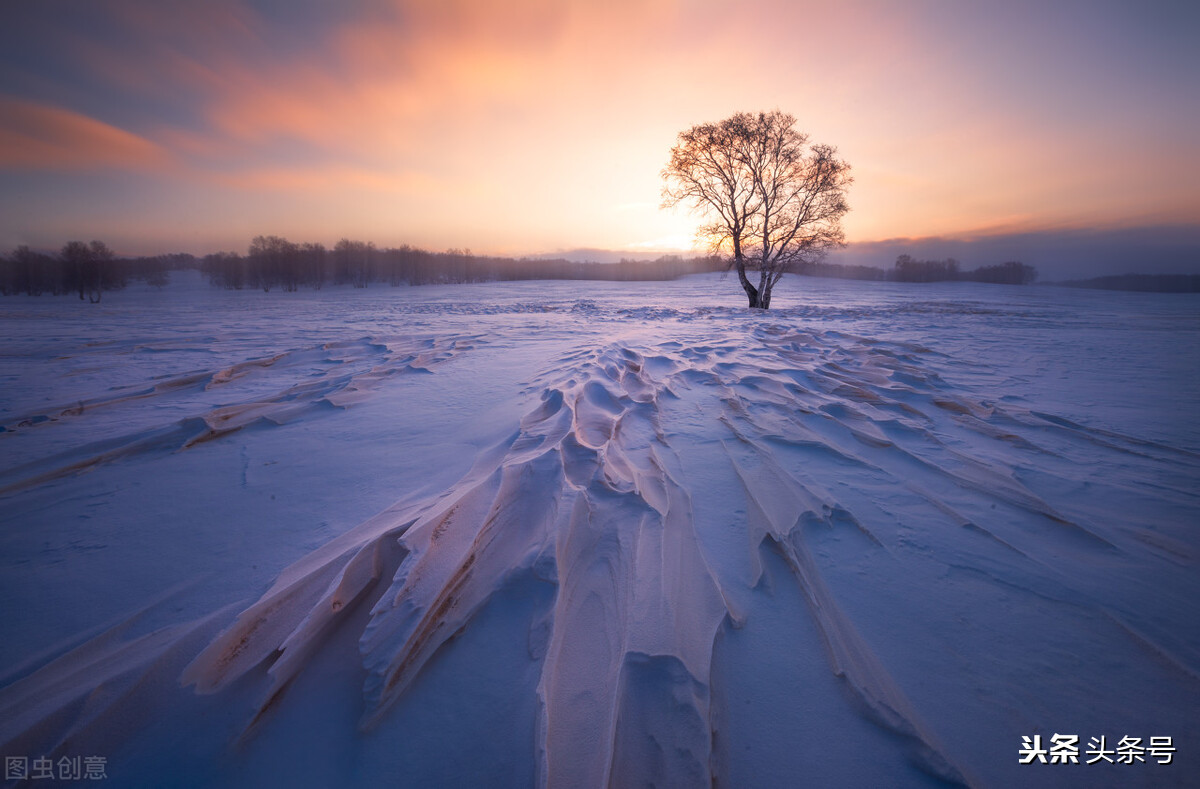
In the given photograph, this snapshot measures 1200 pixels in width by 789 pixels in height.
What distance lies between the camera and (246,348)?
596cm

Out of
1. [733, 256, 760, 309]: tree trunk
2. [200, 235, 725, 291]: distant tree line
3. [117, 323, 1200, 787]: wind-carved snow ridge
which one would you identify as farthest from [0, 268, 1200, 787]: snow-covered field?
[200, 235, 725, 291]: distant tree line

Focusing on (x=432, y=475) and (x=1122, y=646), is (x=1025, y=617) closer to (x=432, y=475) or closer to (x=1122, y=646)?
(x=1122, y=646)

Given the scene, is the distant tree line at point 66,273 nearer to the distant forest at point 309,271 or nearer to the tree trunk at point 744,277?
the distant forest at point 309,271

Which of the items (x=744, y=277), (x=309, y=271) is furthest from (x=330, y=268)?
(x=744, y=277)

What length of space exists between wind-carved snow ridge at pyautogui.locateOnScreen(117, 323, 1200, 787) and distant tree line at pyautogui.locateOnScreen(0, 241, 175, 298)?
43549 millimetres

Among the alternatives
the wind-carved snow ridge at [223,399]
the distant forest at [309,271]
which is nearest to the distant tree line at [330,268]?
the distant forest at [309,271]

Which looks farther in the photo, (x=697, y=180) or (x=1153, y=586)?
(x=697, y=180)

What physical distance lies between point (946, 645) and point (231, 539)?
277 cm

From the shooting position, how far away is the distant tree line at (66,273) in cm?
2845

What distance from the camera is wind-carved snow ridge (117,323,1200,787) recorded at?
3.66ft

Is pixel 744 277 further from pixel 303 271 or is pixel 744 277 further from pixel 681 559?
pixel 303 271

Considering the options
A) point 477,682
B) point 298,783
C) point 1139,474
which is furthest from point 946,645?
point 1139,474

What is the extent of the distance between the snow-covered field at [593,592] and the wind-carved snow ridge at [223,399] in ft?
0.14

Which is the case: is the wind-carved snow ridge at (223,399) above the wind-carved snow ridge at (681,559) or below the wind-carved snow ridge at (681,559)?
above
